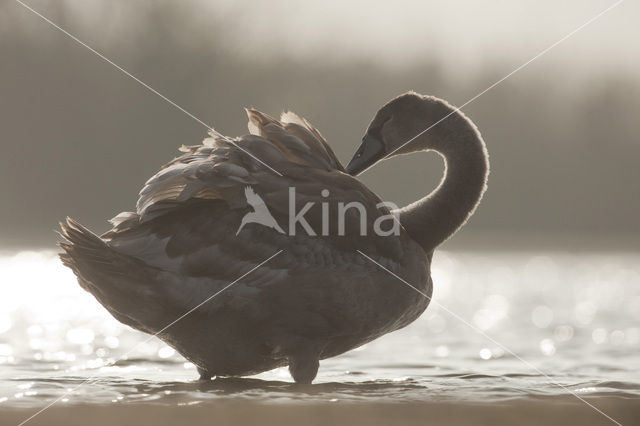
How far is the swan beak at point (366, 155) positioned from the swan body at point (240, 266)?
4.43ft

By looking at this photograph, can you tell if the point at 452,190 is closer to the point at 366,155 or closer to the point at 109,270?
the point at 366,155

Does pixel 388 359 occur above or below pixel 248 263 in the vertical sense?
below

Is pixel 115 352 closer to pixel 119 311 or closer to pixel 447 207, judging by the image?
pixel 119 311

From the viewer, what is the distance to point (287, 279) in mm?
6488

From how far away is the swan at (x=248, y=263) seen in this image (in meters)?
6.36

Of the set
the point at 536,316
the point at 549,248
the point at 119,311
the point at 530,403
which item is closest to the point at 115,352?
the point at 119,311

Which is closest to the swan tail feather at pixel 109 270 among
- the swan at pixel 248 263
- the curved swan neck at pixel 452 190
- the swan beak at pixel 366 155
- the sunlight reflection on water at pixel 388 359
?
the swan at pixel 248 263

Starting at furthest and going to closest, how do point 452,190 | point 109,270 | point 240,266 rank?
point 452,190 → point 240,266 → point 109,270

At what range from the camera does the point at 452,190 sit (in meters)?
7.83

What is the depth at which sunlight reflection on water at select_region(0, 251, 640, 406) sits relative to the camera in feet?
19.9

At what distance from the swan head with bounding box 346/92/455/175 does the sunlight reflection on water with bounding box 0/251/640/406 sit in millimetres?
1803

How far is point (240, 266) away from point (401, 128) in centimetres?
242

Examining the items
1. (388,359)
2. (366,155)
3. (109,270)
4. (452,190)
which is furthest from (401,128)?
(109,270)

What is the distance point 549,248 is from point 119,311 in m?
47.7
